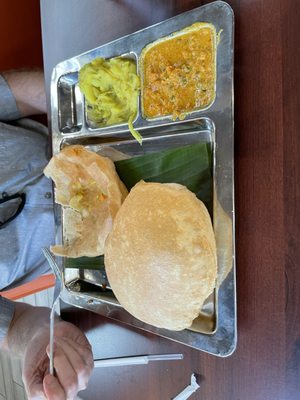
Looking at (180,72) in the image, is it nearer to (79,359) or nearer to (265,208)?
(265,208)

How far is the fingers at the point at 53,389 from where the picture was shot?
1204 mm

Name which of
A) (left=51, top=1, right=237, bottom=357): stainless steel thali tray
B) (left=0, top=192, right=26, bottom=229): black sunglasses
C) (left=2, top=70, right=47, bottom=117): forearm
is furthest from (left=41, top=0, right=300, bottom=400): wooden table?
(left=0, top=192, right=26, bottom=229): black sunglasses

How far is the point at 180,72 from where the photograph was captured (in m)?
1.14

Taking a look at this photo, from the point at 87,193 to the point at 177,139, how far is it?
0.37 m

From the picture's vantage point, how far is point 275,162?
0.98 meters

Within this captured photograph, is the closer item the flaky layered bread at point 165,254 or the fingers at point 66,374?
the flaky layered bread at point 165,254

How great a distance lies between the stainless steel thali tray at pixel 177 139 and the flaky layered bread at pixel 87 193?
0.43 ft

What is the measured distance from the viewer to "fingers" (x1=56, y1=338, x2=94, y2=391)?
1307 millimetres

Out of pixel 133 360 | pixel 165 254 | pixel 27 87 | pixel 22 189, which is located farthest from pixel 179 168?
pixel 27 87

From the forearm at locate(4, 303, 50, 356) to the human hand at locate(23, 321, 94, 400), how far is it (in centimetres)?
11

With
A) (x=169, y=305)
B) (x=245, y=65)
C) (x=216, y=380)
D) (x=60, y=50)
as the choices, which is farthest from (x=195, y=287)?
(x=60, y=50)

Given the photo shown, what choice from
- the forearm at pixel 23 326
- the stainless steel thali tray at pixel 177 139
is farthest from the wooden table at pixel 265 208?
the forearm at pixel 23 326

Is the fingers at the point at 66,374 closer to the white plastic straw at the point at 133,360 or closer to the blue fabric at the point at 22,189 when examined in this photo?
the white plastic straw at the point at 133,360

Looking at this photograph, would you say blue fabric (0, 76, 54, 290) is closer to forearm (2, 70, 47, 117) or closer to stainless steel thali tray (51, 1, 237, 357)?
forearm (2, 70, 47, 117)
